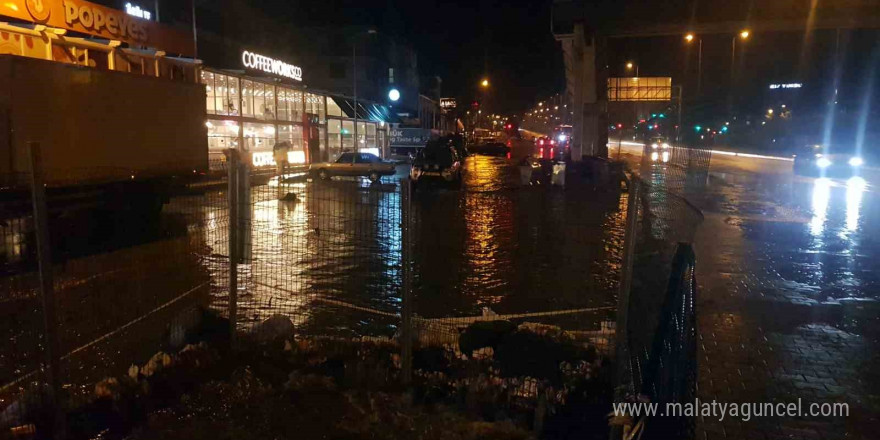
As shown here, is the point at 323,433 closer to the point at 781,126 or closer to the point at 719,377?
the point at 719,377

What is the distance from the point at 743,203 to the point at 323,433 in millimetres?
19379

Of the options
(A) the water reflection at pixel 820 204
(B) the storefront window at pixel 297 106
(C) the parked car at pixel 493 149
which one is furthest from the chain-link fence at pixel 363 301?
(C) the parked car at pixel 493 149

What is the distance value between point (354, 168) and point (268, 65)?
912 centimetres

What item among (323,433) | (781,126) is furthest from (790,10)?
(781,126)

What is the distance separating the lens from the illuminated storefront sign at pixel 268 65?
34531 mm

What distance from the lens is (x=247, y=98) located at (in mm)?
35875

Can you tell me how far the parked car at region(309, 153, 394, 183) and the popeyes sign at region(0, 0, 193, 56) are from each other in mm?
12405

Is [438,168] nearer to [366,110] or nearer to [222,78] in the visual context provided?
[222,78]

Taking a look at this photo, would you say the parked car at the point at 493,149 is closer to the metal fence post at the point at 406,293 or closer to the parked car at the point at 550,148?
the parked car at the point at 550,148

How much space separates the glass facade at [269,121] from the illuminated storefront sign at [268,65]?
80cm

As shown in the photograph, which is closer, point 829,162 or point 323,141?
point 829,162

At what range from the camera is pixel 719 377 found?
585 cm

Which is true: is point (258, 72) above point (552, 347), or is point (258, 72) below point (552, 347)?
above

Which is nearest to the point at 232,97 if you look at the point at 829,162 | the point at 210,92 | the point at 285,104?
the point at 210,92
